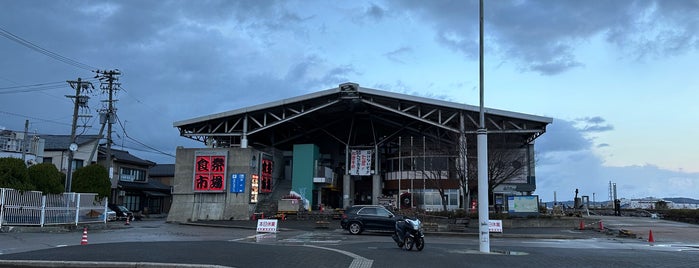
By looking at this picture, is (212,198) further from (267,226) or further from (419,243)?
(419,243)

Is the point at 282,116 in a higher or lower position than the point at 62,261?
higher

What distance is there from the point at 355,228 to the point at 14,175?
1780 cm

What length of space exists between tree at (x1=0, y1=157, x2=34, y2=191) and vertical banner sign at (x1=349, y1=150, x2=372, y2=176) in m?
31.9

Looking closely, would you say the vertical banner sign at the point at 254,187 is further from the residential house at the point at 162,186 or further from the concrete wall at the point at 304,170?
the residential house at the point at 162,186

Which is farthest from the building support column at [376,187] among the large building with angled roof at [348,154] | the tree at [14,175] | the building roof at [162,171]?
the building roof at [162,171]

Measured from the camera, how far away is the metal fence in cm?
2591

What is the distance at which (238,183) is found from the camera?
151 ft

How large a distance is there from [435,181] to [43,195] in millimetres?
31977

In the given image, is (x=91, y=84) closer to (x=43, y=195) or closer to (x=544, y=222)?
(x=43, y=195)

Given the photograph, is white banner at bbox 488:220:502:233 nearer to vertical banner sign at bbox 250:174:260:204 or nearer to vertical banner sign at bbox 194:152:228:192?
vertical banner sign at bbox 250:174:260:204

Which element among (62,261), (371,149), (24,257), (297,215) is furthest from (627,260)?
(371,149)

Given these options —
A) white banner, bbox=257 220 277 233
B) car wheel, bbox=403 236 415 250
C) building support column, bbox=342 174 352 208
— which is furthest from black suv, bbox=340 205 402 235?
building support column, bbox=342 174 352 208

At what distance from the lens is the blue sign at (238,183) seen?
45.8m

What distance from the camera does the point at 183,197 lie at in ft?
154
